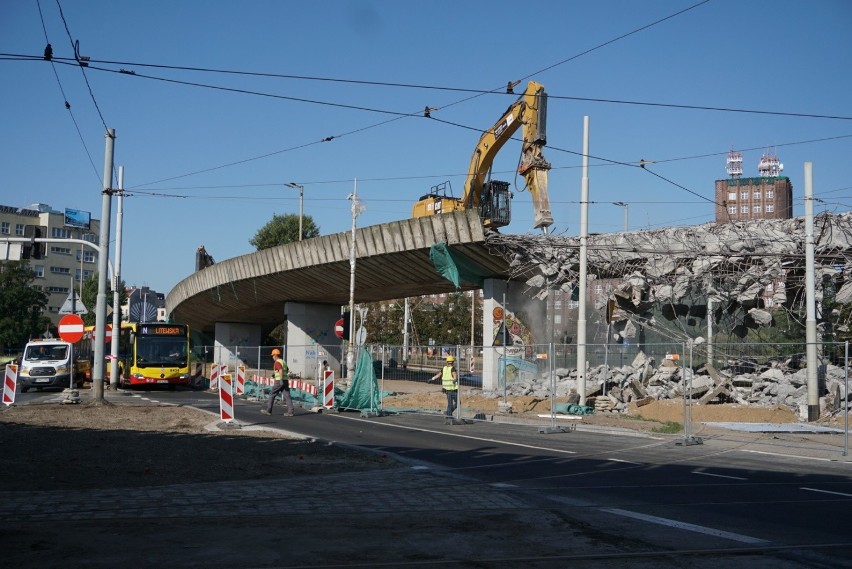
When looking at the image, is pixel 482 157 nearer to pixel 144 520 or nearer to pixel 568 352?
pixel 568 352

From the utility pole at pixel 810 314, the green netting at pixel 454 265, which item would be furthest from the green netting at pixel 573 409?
the green netting at pixel 454 265

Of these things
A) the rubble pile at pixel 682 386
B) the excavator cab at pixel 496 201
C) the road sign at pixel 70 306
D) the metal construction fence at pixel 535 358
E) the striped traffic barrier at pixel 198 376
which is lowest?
the striped traffic barrier at pixel 198 376

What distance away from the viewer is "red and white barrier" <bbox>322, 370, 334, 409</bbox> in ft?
78.6

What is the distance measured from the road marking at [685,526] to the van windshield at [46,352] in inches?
1260

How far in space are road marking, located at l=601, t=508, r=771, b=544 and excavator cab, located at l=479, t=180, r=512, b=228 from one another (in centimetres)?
2438

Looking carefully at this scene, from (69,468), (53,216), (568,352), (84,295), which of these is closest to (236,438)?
(69,468)

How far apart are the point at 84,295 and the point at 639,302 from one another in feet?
241

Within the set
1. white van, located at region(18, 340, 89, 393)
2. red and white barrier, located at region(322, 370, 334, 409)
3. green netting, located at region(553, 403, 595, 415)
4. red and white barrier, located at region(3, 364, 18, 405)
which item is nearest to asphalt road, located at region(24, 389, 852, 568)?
red and white barrier, located at region(322, 370, 334, 409)

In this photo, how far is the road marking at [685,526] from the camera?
7.46 meters

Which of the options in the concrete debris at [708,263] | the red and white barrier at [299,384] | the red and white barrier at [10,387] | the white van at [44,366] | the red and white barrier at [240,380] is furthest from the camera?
the white van at [44,366]

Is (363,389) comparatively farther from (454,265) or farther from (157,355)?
(157,355)

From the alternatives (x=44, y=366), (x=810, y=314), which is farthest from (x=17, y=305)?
(x=810, y=314)

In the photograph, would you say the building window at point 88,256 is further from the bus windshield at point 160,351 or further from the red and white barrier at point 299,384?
the red and white barrier at point 299,384

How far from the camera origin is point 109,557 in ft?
21.3
